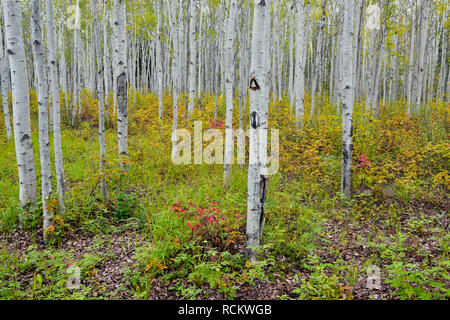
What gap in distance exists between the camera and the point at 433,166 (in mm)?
6652

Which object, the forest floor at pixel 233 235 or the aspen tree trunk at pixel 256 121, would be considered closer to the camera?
the forest floor at pixel 233 235

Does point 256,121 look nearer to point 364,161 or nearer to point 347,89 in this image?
point 347,89

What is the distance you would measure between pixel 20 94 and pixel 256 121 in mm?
3822

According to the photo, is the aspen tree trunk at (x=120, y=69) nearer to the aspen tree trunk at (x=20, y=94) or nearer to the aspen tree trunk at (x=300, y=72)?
the aspen tree trunk at (x=20, y=94)

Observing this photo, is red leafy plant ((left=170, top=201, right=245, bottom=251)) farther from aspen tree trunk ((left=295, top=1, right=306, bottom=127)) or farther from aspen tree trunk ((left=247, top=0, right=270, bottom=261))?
aspen tree trunk ((left=295, top=1, right=306, bottom=127))

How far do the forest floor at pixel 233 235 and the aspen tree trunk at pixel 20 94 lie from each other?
1.56ft

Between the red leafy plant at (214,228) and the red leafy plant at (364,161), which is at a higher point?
the red leafy plant at (364,161)

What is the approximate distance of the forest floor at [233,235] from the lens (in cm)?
336

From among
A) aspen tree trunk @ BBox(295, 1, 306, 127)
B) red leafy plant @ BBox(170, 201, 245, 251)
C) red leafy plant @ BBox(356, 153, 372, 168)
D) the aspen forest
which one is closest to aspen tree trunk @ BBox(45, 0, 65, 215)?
the aspen forest

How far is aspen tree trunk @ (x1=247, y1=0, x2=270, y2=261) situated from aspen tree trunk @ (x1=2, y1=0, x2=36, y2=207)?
3.64 meters

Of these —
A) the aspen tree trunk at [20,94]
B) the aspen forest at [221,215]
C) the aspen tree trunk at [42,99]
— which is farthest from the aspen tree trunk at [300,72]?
the aspen tree trunk at [20,94]
